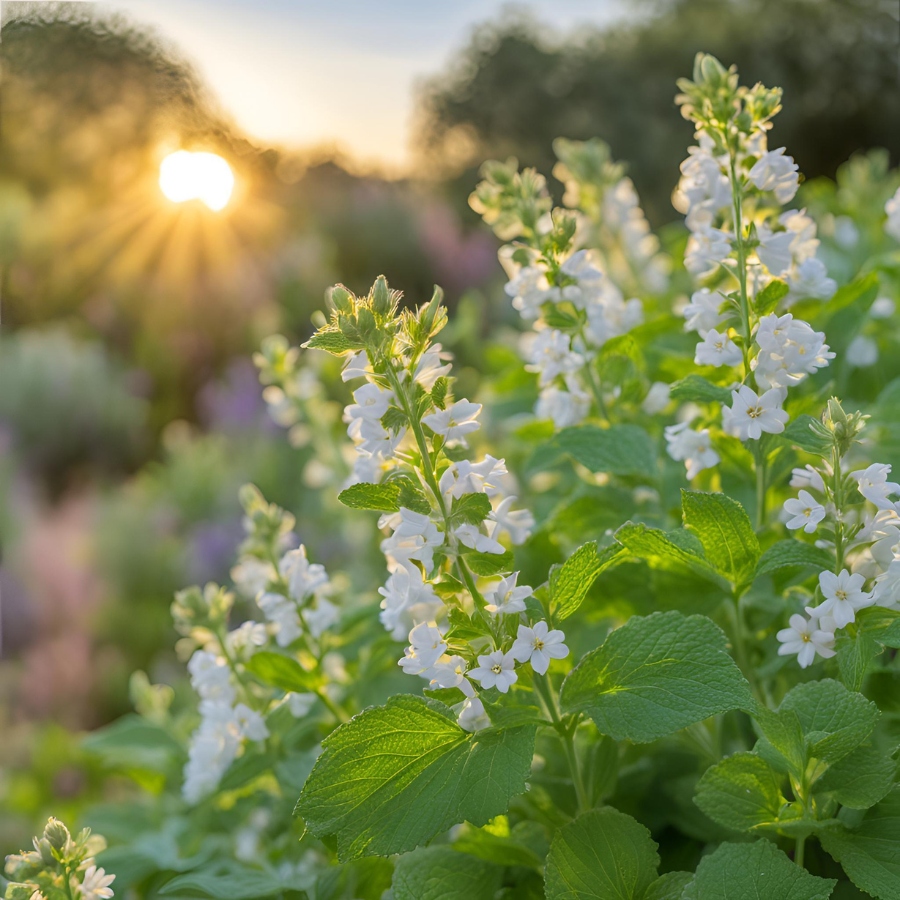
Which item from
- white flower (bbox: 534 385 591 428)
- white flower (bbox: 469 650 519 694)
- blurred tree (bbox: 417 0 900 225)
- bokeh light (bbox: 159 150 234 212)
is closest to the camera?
white flower (bbox: 469 650 519 694)

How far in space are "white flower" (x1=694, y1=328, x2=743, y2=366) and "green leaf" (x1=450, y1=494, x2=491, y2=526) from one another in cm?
26

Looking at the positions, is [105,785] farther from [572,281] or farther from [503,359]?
[572,281]

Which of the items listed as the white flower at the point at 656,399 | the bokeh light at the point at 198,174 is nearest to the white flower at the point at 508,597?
the white flower at the point at 656,399

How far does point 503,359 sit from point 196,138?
95 centimetres

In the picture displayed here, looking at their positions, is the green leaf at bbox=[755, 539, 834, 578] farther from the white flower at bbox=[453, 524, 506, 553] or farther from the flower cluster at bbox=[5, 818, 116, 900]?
the flower cluster at bbox=[5, 818, 116, 900]

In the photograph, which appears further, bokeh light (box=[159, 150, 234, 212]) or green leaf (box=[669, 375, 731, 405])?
bokeh light (box=[159, 150, 234, 212])

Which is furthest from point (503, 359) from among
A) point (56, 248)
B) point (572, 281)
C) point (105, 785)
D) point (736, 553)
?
point (56, 248)

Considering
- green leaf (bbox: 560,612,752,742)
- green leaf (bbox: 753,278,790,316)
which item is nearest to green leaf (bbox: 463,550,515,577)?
green leaf (bbox: 560,612,752,742)

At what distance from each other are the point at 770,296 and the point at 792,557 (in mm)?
227

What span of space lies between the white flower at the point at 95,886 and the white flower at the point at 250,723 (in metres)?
0.18

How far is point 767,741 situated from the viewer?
0.71 meters

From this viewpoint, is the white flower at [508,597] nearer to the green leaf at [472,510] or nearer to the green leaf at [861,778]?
the green leaf at [472,510]

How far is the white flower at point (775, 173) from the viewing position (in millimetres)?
804

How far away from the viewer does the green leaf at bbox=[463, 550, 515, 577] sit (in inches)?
26.2
